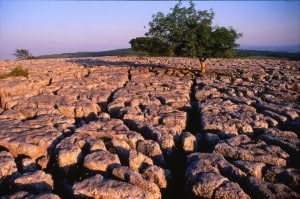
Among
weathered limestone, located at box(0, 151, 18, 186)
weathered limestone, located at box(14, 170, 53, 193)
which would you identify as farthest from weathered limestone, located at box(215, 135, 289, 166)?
weathered limestone, located at box(0, 151, 18, 186)

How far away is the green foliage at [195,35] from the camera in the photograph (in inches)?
439

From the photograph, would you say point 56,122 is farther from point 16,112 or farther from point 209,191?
point 209,191

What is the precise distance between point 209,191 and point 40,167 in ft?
8.24

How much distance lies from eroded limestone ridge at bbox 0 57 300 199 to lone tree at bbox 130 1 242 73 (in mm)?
2818

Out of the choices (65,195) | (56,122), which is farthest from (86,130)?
(65,195)

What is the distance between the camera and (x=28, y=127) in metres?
5.66

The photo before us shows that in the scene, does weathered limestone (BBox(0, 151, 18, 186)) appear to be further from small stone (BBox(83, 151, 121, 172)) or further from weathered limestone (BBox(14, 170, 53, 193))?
small stone (BBox(83, 151, 121, 172))

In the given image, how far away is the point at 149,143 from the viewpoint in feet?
16.2

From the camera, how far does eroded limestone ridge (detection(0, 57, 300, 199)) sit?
12.6 feet

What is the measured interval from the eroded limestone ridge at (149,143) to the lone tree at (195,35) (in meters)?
2.82

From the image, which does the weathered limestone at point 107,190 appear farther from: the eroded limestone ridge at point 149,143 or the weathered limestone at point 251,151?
the weathered limestone at point 251,151

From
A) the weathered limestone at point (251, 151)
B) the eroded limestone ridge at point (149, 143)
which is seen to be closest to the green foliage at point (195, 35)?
the eroded limestone ridge at point (149, 143)

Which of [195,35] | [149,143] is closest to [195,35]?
[195,35]

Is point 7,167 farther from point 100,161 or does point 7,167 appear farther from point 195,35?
point 195,35
